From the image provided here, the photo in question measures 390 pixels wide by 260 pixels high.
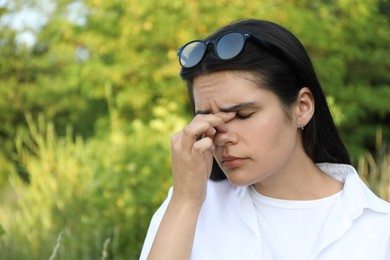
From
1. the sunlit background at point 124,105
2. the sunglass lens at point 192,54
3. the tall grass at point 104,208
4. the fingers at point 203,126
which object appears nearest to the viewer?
the fingers at point 203,126

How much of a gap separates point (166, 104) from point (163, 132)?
167 centimetres

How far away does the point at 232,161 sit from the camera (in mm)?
2182

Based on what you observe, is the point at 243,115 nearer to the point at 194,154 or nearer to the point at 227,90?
the point at 227,90

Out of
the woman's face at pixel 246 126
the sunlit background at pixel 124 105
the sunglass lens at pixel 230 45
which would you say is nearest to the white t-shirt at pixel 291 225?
the woman's face at pixel 246 126

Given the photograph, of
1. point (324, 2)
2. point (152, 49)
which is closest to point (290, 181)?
point (152, 49)

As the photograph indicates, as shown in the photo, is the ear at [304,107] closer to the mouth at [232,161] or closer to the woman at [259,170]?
the woman at [259,170]

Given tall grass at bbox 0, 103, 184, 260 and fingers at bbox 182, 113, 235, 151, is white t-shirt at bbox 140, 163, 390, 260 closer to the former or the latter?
fingers at bbox 182, 113, 235, 151

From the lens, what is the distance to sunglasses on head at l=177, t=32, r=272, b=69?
2.17 m

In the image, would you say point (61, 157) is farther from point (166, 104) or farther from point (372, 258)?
point (372, 258)

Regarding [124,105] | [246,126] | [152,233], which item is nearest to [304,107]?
[246,126]

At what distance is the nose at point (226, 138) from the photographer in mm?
2166

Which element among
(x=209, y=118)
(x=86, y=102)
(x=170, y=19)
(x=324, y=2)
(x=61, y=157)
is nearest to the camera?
(x=209, y=118)

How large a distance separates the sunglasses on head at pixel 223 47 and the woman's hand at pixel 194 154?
20 centimetres

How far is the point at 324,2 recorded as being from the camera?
8.27 m
